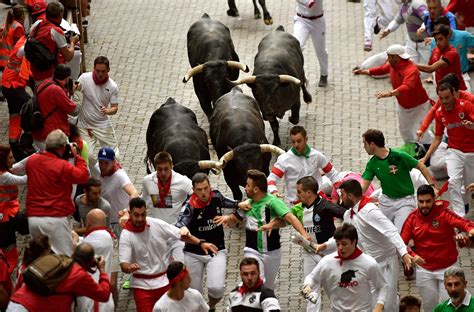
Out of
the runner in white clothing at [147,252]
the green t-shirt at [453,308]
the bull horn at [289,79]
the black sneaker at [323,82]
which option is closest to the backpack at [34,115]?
the runner in white clothing at [147,252]

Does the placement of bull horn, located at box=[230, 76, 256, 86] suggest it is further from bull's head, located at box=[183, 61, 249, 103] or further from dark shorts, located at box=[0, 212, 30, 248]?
dark shorts, located at box=[0, 212, 30, 248]

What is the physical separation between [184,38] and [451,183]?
33.1 feet

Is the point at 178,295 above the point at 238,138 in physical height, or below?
above

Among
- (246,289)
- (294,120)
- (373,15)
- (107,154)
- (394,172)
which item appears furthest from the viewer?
(373,15)

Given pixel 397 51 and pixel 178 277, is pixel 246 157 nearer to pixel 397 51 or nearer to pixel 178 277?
pixel 397 51

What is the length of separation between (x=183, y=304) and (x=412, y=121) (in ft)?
24.8

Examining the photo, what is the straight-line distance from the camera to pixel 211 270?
54.1 feet

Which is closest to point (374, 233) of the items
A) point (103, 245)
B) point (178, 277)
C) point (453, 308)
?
point (453, 308)

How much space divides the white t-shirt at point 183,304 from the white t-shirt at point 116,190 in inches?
125

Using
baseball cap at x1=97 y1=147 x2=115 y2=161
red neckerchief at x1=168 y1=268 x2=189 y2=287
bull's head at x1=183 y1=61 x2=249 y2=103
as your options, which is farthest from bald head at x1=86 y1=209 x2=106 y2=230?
bull's head at x1=183 y1=61 x2=249 y2=103

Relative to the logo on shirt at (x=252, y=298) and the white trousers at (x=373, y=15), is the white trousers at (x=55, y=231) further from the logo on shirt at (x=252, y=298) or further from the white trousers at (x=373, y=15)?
the white trousers at (x=373, y=15)

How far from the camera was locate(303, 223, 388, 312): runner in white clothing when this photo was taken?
1507cm

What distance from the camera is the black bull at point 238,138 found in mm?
19531

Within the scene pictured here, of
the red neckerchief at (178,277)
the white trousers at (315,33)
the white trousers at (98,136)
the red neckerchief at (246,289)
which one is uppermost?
the red neckerchief at (178,277)
